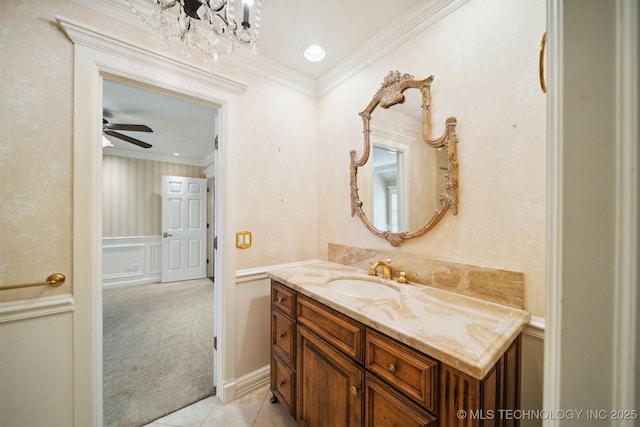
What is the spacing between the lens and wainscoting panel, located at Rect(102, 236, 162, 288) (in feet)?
13.6

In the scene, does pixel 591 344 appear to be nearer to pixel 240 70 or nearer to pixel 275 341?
pixel 275 341

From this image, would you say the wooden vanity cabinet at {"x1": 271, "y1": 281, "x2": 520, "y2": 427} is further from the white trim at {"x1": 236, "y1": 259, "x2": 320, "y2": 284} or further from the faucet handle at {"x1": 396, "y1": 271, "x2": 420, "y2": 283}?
the faucet handle at {"x1": 396, "y1": 271, "x2": 420, "y2": 283}

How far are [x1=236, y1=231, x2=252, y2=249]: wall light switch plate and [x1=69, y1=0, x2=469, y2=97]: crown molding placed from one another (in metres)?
1.27

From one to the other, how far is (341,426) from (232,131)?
1.88 m

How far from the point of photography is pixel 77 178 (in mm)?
1225

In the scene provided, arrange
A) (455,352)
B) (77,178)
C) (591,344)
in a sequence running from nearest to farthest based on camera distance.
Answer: (591,344) < (455,352) < (77,178)

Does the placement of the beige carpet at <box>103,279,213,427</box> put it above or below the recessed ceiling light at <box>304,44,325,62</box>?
below

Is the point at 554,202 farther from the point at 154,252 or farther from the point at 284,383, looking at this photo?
the point at 154,252

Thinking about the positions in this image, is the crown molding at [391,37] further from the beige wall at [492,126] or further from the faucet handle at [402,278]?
the faucet handle at [402,278]

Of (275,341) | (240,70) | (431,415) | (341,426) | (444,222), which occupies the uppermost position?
(240,70)

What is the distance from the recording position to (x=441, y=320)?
3.01 feet

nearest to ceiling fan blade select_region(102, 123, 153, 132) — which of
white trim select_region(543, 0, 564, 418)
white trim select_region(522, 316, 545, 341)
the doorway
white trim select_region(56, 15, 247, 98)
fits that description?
the doorway

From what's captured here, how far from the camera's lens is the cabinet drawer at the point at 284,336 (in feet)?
4.58

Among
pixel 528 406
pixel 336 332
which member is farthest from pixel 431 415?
pixel 528 406
